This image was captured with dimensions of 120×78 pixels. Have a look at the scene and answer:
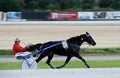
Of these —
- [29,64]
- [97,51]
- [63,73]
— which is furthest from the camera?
[97,51]

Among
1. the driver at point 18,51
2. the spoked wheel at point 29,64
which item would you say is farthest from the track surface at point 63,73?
the driver at point 18,51

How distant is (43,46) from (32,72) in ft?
20.5

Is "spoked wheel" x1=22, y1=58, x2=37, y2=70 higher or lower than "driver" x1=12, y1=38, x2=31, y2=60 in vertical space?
lower

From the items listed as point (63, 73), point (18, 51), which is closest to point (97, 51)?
point (18, 51)

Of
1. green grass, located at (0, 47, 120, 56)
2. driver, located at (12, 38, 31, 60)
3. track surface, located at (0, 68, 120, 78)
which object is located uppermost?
track surface, located at (0, 68, 120, 78)

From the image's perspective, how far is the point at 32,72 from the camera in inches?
402

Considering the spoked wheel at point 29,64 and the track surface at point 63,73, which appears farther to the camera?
the spoked wheel at point 29,64

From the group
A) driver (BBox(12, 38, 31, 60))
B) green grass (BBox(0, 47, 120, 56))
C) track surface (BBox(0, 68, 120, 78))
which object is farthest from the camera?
green grass (BBox(0, 47, 120, 56))

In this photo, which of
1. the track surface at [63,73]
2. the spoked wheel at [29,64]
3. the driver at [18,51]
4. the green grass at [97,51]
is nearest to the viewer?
the track surface at [63,73]

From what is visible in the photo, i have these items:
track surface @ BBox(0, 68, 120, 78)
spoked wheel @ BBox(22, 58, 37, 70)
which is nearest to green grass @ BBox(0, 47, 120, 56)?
spoked wheel @ BBox(22, 58, 37, 70)

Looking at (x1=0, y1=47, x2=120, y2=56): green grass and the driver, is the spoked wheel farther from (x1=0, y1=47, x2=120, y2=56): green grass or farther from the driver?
(x1=0, y1=47, x2=120, y2=56): green grass

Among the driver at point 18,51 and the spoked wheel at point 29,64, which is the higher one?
the driver at point 18,51

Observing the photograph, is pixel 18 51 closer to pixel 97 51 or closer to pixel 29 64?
pixel 29 64

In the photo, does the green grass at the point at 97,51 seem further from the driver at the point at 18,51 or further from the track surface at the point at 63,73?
the track surface at the point at 63,73
